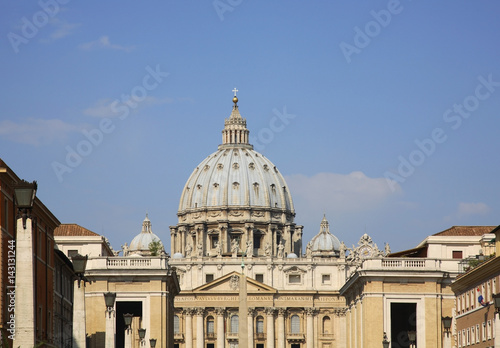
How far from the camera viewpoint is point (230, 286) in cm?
16012

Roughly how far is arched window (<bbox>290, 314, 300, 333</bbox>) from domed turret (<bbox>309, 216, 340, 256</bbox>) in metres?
29.9

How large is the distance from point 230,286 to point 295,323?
1019cm

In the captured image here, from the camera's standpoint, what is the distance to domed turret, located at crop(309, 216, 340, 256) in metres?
194

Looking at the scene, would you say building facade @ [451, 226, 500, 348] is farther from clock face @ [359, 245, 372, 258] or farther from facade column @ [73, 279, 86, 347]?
clock face @ [359, 245, 372, 258]

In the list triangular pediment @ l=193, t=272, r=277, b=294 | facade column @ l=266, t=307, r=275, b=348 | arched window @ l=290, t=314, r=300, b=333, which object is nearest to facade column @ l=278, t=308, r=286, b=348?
facade column @ l=266, t=307, r=275, b=348

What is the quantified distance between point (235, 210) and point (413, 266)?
108766mm

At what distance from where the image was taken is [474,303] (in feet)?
229

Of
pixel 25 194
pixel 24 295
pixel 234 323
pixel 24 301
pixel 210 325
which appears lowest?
pixel 24 301

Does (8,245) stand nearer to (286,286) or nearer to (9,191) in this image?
(9,191)

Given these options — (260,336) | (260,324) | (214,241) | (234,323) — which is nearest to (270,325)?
(260,324)

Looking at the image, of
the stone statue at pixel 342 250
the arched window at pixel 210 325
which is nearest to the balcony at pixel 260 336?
the arched window at pixel 210 325

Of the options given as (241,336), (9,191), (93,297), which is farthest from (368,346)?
(9,191)

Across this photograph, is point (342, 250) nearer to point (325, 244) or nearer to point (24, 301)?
point (325, 244)

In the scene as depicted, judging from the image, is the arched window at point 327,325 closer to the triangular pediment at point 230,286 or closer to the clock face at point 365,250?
the triangular pediment at point 230,286
